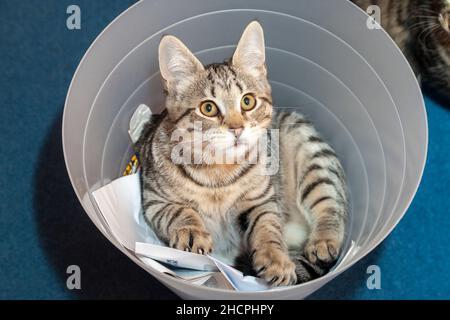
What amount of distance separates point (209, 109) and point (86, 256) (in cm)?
70

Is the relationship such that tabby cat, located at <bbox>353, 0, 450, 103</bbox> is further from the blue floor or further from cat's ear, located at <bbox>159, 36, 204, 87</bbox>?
cat's ear, located at <bbox>159, 36, 204, 87</bbox>

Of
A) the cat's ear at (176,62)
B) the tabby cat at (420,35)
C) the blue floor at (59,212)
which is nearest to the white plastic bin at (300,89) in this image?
the cat's ear at (176,62)

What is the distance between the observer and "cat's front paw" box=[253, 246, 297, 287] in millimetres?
1185

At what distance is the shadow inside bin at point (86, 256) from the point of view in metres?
1.57

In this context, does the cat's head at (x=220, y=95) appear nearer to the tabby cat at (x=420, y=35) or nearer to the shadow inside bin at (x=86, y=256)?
the shadow inside bin at (x=86, y=256)

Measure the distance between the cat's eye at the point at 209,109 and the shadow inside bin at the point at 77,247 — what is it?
63 cm

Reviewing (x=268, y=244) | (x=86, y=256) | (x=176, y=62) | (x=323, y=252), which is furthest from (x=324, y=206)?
(x=86, y=256)

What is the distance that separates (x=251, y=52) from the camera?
131 centimetres

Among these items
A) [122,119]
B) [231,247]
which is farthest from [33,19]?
[231,247]

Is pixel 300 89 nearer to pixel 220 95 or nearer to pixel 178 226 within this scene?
pixel 220 95

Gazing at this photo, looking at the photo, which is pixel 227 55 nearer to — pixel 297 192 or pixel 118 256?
pixel 297 192

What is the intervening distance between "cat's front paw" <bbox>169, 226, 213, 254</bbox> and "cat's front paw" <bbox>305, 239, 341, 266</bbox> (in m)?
0.30

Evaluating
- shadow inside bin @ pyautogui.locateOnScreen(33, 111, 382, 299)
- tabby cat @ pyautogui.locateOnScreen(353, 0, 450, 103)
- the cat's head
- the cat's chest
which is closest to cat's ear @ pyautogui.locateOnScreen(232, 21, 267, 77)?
the cat's head

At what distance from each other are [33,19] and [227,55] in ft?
Result: 2.82
